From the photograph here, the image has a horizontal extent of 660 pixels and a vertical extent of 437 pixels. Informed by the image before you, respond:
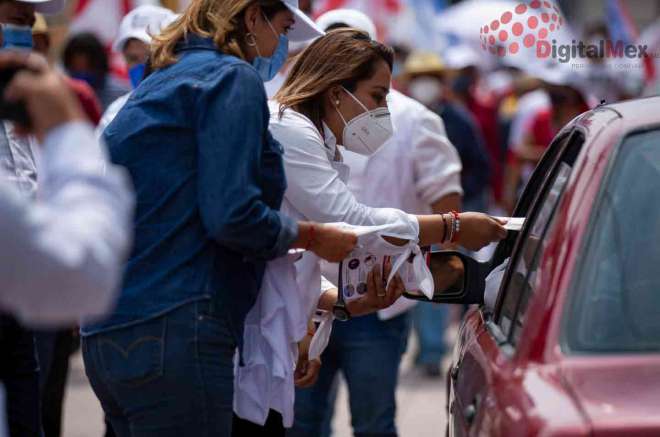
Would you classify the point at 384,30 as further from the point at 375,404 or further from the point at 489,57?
the point at 375,404

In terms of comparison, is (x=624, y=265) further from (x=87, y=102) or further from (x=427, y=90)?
(x=427, y=90)

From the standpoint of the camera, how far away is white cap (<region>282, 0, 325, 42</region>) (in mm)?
3868

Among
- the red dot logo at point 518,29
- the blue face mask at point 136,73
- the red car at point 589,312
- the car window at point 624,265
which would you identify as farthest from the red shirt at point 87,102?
the car window at point 624,265

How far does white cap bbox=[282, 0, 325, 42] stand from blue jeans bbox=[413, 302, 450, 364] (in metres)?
5.55

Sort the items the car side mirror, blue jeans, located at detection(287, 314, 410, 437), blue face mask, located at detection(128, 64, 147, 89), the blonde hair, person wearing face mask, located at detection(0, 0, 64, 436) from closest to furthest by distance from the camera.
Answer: the blonde hair, the car side mirror, person wearing face mask, located at detection(0, 0, 64, 436), blue jeans, located at detection(287, 314, 410, 437), blue face mask, located at detection(128, 64, 147, 89)

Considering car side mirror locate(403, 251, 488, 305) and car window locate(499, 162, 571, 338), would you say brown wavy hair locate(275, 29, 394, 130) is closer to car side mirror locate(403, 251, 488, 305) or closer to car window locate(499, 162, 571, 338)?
car side mirror locate(403, 251, 488, 305)

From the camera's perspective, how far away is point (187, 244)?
3.43 metres

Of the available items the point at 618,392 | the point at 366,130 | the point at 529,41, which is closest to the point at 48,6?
the point at 366,130

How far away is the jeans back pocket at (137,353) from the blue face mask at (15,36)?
84.5 inches

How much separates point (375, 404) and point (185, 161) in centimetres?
219

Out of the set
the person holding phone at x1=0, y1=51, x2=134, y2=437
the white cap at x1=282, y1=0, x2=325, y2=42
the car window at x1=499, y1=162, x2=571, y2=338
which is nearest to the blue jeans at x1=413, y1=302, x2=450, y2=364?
the white cap at x1=282, y1=0, x2=325, y2=42

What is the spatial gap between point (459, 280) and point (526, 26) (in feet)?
19.0

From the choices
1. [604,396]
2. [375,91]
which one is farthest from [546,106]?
[604,396]

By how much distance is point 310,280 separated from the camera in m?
4.33
